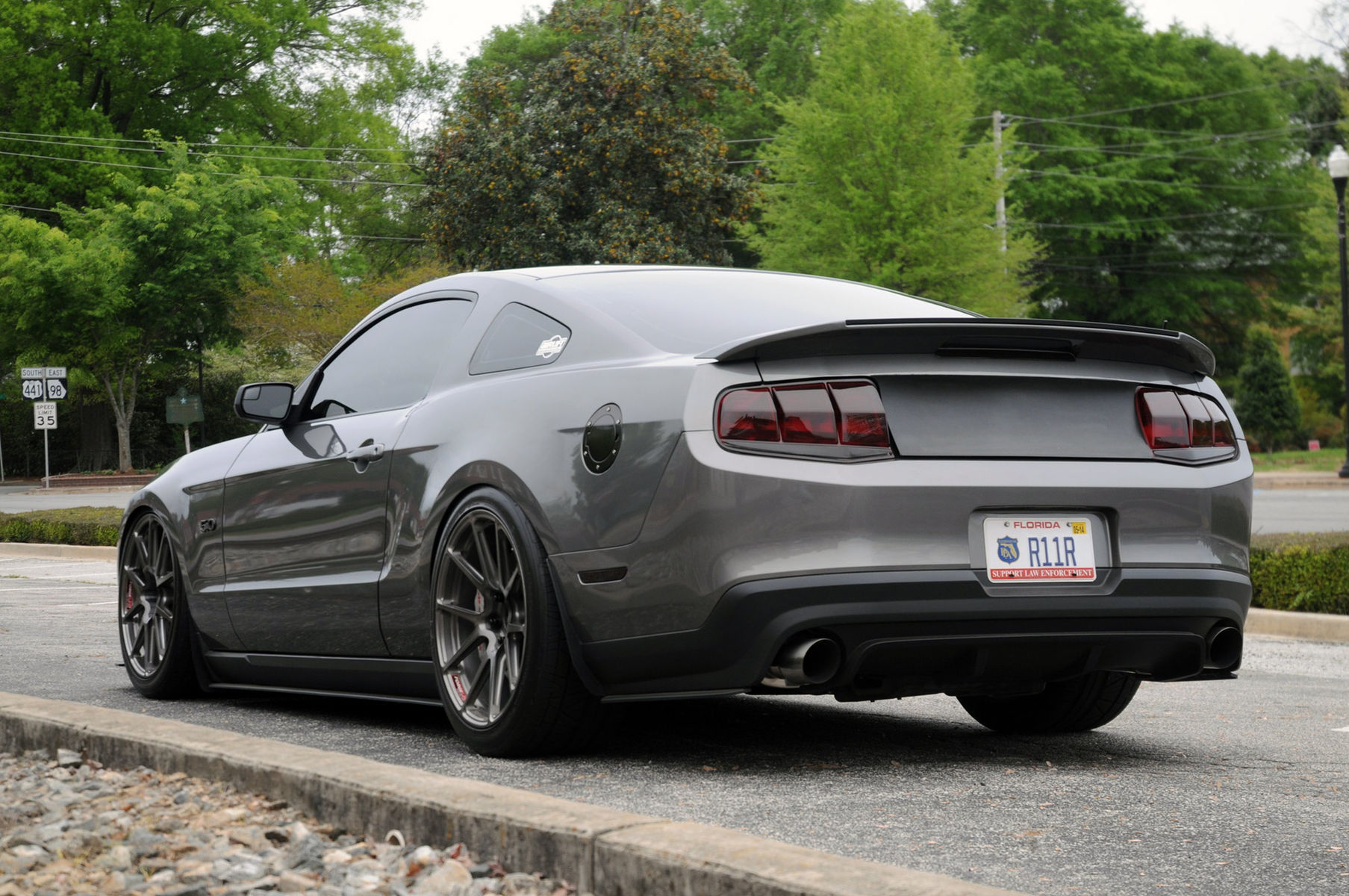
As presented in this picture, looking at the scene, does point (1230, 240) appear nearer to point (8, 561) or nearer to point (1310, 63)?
point (1310, 63)

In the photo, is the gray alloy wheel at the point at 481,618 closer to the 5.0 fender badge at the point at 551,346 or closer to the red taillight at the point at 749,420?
the 5.0 fender badge at the point at 551,346

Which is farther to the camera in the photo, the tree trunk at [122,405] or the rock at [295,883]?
the tree trunk at [122,405]

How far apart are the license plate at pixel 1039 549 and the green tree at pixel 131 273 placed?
40352mm

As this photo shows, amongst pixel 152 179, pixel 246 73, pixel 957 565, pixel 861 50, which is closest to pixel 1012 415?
pixel 957 565

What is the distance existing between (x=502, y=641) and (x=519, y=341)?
95 centimetres

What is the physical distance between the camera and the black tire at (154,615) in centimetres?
627

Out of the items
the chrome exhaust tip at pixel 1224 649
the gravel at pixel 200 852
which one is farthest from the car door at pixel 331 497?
the chrome exhaust tip at pixel 1224 649

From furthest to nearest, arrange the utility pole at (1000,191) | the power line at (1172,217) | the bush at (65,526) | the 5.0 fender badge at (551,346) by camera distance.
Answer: the power line at (1172,217) < the utility pole at (1000,191) < the bush at (65,526) < the 5.0 fender badge at (551,346)

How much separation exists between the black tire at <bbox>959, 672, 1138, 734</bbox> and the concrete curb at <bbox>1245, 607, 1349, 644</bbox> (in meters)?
4.45

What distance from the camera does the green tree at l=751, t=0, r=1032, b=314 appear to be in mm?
33312

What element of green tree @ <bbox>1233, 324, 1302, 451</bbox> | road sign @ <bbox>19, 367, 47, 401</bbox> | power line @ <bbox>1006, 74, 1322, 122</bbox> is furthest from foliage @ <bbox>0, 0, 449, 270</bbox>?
green tree @ <bbox>1233, 324, 1302, 451</bbox>

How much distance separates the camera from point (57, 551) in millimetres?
19359

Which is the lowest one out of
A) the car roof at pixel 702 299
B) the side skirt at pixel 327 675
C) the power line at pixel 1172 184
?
the side skirt at pixel 327 675

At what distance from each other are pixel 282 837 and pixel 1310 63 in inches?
2381
